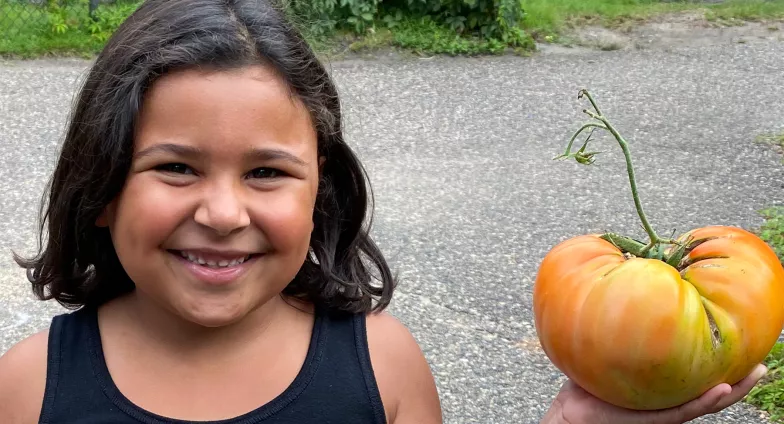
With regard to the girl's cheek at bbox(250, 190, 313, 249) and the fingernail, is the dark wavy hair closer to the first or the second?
the girl's cheek at bbox(250, 190, 313, 249)

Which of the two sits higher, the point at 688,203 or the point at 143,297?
the point at 143,297

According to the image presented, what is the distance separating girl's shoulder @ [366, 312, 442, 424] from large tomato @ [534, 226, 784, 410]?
0.39 m

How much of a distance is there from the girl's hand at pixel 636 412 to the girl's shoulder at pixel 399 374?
0.28 metres

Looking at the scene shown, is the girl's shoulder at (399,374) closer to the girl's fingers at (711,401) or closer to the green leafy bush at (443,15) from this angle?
the girl's fingers at (711,401)

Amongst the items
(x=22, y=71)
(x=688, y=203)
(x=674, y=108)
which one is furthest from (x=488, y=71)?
(x=22, y=71)

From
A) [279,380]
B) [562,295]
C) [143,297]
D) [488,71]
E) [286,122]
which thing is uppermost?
[286,122]

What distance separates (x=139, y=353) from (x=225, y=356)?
16cm

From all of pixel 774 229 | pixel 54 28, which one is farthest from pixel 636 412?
pixel 54 28

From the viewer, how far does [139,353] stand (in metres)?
1.69

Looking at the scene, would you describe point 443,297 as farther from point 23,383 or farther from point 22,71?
point 22,71

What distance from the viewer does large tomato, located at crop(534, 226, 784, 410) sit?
4.42ft

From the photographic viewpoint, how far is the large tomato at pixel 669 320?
135 centimetres

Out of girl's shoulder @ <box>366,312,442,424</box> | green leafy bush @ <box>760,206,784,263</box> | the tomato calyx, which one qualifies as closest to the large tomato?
the tomato calyx

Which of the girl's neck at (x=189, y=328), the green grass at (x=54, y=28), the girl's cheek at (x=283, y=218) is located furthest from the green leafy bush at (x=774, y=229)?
the green grass at (x=54, y=28)
